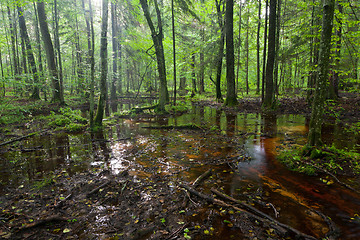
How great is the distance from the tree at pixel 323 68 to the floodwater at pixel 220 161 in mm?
1407

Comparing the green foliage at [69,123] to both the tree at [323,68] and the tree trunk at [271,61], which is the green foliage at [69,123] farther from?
the tree trunk at [271,61]

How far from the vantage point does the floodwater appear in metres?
3.45

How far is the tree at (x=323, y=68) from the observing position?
182 inches

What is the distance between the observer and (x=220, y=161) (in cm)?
557

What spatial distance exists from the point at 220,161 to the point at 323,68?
3.76 m

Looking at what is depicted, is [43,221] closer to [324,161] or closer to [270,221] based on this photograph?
[270,221]

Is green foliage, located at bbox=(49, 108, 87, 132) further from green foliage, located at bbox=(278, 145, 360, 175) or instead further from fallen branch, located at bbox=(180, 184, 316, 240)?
green foliage, located at bbox=(278, 145, 360, 175)

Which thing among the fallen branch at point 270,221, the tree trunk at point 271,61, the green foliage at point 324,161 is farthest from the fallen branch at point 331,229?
the tree trunk at point 271,61

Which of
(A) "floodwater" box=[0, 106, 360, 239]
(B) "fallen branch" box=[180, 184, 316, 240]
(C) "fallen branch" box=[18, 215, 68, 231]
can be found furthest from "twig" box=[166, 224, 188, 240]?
(C) "fallen branch" box=[18, 215, 68, 231]

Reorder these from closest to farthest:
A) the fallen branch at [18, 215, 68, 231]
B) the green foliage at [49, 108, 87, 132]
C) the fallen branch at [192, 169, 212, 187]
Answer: the fallen branch at [18, 215, 68, 231], the fallen branch at [192, 169, 212, 187], the green foliage at [49, 108, 87, 132]

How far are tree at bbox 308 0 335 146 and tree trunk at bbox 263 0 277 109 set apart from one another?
9.10 meters

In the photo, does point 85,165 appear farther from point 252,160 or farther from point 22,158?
point 252,160

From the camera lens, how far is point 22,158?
6.08m

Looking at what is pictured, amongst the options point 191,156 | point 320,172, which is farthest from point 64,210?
point 320,172
